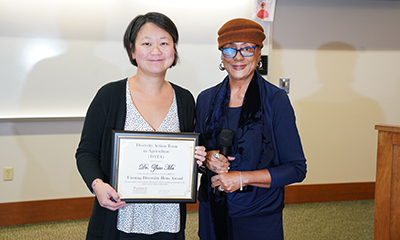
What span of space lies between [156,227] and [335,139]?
3368 millimetres

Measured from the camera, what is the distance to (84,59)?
11.8ft

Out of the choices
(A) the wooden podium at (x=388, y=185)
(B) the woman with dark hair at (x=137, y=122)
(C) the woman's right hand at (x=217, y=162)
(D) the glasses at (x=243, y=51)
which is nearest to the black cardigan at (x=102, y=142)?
(B) the woman with dark hair at (x=137, y=122)

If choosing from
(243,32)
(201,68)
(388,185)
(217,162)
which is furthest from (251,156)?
(201,68)

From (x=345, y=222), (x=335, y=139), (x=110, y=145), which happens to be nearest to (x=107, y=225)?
(x=110, y=145)

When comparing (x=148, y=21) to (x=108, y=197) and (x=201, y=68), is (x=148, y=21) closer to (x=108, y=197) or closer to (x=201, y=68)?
(x=108, y=197)

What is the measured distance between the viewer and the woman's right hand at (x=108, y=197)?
1.42m

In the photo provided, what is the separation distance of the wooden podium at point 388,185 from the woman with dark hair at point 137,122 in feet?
4.78

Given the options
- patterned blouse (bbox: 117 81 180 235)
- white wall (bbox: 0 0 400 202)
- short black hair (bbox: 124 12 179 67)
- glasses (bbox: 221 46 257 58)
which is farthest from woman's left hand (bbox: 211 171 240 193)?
white wall (bbox: 0 0 400 202)

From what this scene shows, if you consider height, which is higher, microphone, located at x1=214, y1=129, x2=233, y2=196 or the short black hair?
the short black hair

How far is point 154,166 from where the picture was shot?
1.49 meters

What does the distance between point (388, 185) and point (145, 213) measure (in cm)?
165

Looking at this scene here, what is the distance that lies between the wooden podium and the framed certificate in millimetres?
1485

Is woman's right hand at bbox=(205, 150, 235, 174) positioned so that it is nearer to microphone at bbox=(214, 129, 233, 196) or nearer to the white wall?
microphone at bbox=(214, 129, 233, 196)

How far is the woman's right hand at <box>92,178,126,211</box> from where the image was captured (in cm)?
142
